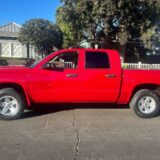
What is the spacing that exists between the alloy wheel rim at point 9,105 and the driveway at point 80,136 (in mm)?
301

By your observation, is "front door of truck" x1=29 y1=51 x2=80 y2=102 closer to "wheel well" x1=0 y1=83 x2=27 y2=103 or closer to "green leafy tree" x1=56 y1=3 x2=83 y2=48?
"wheel well" x1=0 y1=83 x2=27 y2=103

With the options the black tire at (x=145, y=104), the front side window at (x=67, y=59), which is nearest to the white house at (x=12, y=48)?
the front side window at (x=67, y=59)

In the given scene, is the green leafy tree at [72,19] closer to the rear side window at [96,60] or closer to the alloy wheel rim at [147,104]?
the rear side window at [96,60]

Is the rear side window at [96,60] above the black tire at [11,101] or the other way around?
above

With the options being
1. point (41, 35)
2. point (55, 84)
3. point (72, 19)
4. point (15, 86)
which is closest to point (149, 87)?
point (55, 84)

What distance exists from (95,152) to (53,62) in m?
3.43

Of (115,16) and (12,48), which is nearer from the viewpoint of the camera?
(115,16)

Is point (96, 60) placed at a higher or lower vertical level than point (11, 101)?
higher

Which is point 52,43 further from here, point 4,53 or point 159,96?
point 159,96

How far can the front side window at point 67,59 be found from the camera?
875 centimetres

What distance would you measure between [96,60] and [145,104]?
5.44 feet

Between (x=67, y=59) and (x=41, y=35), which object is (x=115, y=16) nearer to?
(x=41, y=35)

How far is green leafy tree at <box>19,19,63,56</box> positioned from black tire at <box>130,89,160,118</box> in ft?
95.9

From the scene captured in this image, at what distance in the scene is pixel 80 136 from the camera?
22.5 ft
